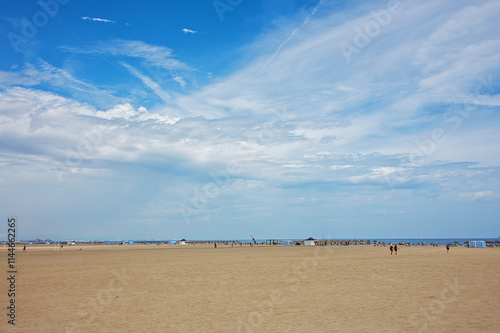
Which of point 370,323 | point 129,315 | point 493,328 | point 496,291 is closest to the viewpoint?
point 493,328

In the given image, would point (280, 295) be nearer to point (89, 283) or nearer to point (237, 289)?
point (237, 289)

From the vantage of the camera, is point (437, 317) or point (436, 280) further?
point (436, 280)

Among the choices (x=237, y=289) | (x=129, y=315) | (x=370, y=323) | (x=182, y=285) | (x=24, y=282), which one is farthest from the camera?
(x=24, y=282)

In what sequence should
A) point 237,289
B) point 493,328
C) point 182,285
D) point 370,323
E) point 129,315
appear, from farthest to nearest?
point 182,285
point 237,289
point 129,315
point 370,323
point 493,328

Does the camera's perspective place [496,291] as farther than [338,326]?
Yes

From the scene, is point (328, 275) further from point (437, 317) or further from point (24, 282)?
point (24, 282)

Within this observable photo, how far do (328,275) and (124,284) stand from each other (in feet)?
38.7

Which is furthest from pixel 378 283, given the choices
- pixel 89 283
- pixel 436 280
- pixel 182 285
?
pixel 89 283

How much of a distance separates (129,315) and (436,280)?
50.2ft

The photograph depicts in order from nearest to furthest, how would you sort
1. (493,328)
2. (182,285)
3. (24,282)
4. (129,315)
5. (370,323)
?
(493,328) < (370,323) < (129,315) < (182,285) < (24,282)

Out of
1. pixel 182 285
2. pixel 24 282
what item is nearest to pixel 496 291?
pixel 182 285

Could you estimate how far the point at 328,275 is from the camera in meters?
21.3

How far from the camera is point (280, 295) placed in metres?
15.2

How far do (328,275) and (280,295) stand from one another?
7.05m
